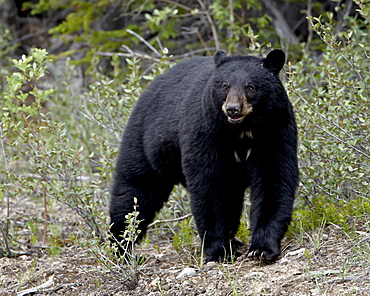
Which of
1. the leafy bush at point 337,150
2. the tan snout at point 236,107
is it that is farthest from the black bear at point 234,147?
the leafy bush at point 337,150

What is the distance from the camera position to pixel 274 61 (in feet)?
13.7

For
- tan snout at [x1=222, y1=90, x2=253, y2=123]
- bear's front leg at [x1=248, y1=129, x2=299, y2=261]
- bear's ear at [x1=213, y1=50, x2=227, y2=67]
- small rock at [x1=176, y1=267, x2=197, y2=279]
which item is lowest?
small rock at [x1=176, y1=267, x2=197, y2=279]

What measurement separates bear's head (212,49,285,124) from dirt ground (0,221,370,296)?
1068mm

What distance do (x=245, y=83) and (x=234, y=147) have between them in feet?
1.72

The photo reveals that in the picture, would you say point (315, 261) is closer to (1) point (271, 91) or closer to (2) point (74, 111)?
(1) point (271, 91)

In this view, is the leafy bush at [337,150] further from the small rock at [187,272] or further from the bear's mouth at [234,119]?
the small rock at [187,272]

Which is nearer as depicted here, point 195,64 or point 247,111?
point 247,111

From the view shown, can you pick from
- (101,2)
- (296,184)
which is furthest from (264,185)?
(101,2)

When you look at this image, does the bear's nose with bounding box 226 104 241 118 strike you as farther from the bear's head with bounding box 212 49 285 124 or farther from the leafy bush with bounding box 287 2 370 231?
the leafy bush with bounding box 287 2 370 231

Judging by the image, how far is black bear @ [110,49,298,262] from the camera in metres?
4.05

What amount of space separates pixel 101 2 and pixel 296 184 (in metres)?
5.03

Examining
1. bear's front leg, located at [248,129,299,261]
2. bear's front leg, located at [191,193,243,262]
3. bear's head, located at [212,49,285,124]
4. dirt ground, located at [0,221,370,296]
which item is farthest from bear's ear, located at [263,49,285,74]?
dirt ground, located at [0,221,370,296]

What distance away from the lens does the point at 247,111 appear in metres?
3.97

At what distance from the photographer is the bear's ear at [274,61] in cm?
412
